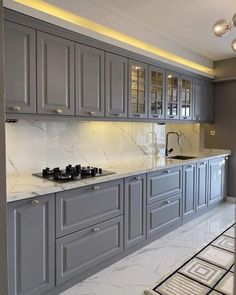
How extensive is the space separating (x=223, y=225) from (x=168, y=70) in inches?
91.5

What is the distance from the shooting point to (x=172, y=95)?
3.72m

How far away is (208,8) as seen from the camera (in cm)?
269

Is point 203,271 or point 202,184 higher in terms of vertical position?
point 202,184

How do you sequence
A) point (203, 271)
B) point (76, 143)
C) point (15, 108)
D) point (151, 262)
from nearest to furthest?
point (15, 108), point (203, 271), point (151, 262), point (76, 143)

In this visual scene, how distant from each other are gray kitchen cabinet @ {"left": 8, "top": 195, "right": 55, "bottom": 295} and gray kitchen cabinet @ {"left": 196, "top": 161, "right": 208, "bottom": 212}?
258 cm

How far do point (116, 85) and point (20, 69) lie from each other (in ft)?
3.61

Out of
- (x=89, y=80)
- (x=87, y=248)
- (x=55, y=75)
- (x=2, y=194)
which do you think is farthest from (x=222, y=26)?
(x=87, y=248)

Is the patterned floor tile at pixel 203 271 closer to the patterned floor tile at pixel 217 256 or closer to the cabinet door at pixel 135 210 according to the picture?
the patterned floor tile at pixel 217 256

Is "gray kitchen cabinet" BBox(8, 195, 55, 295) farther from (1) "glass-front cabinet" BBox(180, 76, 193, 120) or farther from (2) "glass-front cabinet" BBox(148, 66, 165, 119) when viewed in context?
(1) "glass-front cabinet" BBox(180, 76, 193, 120)

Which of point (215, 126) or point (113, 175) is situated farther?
point (215, 126)

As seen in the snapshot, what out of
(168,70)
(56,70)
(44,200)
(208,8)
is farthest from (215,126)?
(44,200)

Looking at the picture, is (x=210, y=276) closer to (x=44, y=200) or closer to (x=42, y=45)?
(x=44, y=200)

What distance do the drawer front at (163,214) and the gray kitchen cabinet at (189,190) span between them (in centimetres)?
15

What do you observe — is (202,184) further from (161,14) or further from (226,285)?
(161,14)
